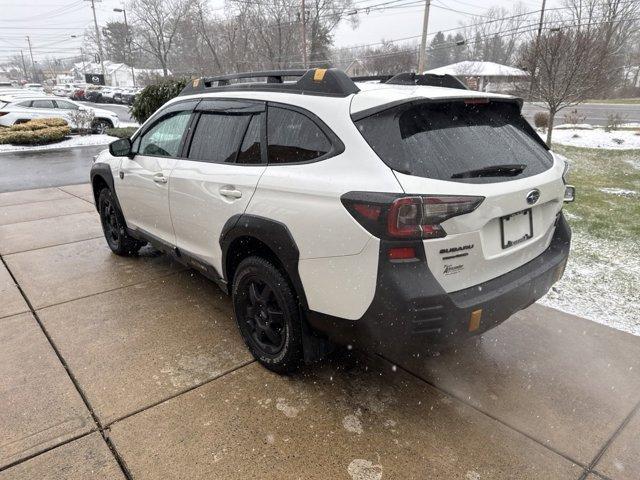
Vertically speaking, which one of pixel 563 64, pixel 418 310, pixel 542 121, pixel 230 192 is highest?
pixel 563 64

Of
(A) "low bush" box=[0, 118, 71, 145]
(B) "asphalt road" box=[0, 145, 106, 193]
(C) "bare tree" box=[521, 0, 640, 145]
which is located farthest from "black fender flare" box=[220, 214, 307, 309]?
(A) "low bush" box=[0, 118, 71, 145]

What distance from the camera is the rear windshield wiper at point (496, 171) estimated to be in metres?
2.28

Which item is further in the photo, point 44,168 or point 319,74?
point 44,168

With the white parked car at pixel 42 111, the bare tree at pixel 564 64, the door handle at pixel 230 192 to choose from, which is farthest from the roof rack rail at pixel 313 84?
the white parked car at pixel 42 111

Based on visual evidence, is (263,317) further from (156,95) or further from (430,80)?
(156,95)

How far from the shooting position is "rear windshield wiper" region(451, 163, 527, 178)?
2.28m

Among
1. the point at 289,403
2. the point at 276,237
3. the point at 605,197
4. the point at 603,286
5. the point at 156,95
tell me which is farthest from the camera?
the point at 156,95

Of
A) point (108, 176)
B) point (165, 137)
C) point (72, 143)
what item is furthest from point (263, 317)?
point (72, 143)

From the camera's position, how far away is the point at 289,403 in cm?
272

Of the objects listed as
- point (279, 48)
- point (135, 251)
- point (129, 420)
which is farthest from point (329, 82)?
point (279, 48)

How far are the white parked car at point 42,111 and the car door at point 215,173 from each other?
645 inches

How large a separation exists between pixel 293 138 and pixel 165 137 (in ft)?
5.50

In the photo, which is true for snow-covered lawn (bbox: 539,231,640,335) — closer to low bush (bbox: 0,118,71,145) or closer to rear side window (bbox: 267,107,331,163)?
rear side window (bbox: 267,107,331,163)

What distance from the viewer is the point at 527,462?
2314mm
